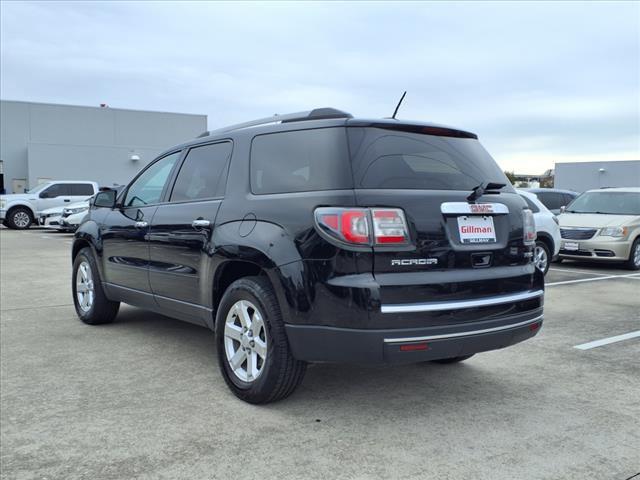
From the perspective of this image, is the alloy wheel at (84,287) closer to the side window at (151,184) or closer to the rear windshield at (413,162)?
the side window at (151,184)

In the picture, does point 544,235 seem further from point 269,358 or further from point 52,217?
point 52,217

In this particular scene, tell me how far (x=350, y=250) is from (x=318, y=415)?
110 cm

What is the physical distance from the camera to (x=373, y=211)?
3389mm

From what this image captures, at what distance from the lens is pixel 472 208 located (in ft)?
12.1

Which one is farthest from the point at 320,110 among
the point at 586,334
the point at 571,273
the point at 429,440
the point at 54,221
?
the point at 54,221

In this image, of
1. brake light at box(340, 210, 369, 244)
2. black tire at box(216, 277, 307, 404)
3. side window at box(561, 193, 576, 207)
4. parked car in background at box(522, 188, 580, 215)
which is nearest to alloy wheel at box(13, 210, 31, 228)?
parked car in background at box(522, 188, 580, 215)

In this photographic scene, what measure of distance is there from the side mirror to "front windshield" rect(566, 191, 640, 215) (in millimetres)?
9779

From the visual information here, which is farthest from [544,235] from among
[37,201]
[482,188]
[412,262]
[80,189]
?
[37,201]

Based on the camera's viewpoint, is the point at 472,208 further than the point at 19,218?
No

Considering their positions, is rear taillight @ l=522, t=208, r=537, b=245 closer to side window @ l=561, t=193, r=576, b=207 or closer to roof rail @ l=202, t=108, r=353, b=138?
roof rail @ l=202, t=108, r=353, b=138

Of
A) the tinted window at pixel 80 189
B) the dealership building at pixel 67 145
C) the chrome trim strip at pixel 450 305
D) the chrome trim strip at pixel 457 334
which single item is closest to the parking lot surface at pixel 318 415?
the chrome trim strip at pixel 457 334

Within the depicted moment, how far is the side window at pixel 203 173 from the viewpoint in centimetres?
450

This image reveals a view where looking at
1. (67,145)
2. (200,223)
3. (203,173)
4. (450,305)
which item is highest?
(67,145)

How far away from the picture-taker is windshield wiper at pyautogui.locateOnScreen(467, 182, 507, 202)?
3.73 m
